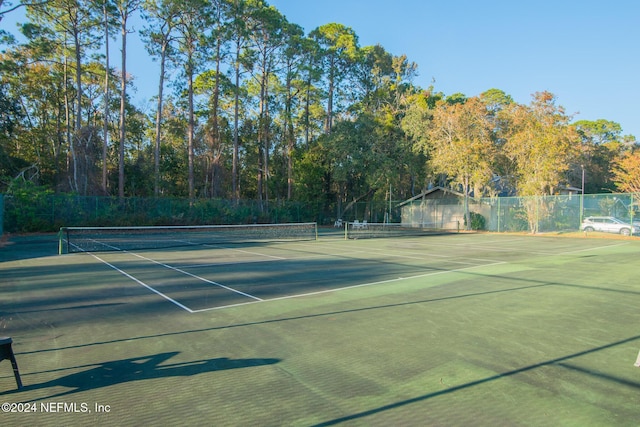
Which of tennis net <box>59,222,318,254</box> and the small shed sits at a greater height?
the small shed

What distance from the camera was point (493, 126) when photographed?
34.5m

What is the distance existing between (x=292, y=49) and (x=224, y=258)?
39.7m

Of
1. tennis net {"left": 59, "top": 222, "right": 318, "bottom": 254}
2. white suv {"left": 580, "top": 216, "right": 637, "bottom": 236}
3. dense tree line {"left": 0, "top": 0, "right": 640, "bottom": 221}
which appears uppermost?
dense tree line {"left": 0, "top": 0, "right": 640, "bottom": 221}

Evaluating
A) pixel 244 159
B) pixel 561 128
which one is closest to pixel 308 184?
pixel 244 159

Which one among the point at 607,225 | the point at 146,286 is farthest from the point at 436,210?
the point at 146,286

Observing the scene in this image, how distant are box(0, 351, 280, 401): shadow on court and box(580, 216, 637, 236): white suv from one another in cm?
2989

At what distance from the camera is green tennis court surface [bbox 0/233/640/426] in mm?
3594

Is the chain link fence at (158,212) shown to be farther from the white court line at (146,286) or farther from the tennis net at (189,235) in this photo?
the white court line at (146,286)

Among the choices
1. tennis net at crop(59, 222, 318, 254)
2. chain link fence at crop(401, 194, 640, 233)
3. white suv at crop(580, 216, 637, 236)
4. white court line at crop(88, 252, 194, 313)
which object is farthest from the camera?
chain link fence at crop(401, 194, 640, 233)

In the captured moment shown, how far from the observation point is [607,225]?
89.0 feet

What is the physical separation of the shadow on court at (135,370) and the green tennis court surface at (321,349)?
24 millimetres

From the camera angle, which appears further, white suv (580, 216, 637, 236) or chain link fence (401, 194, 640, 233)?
chain link fence (401, 194, 640, 233)

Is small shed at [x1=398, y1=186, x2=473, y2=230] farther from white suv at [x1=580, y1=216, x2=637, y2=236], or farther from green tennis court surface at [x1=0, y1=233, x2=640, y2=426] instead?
green tennis court surface at [x1=0, y1=233, x2=640, y2=426]

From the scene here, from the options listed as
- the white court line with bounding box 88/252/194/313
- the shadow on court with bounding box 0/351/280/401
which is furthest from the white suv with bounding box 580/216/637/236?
the shadow on court with bounding box 0/351/280/401
